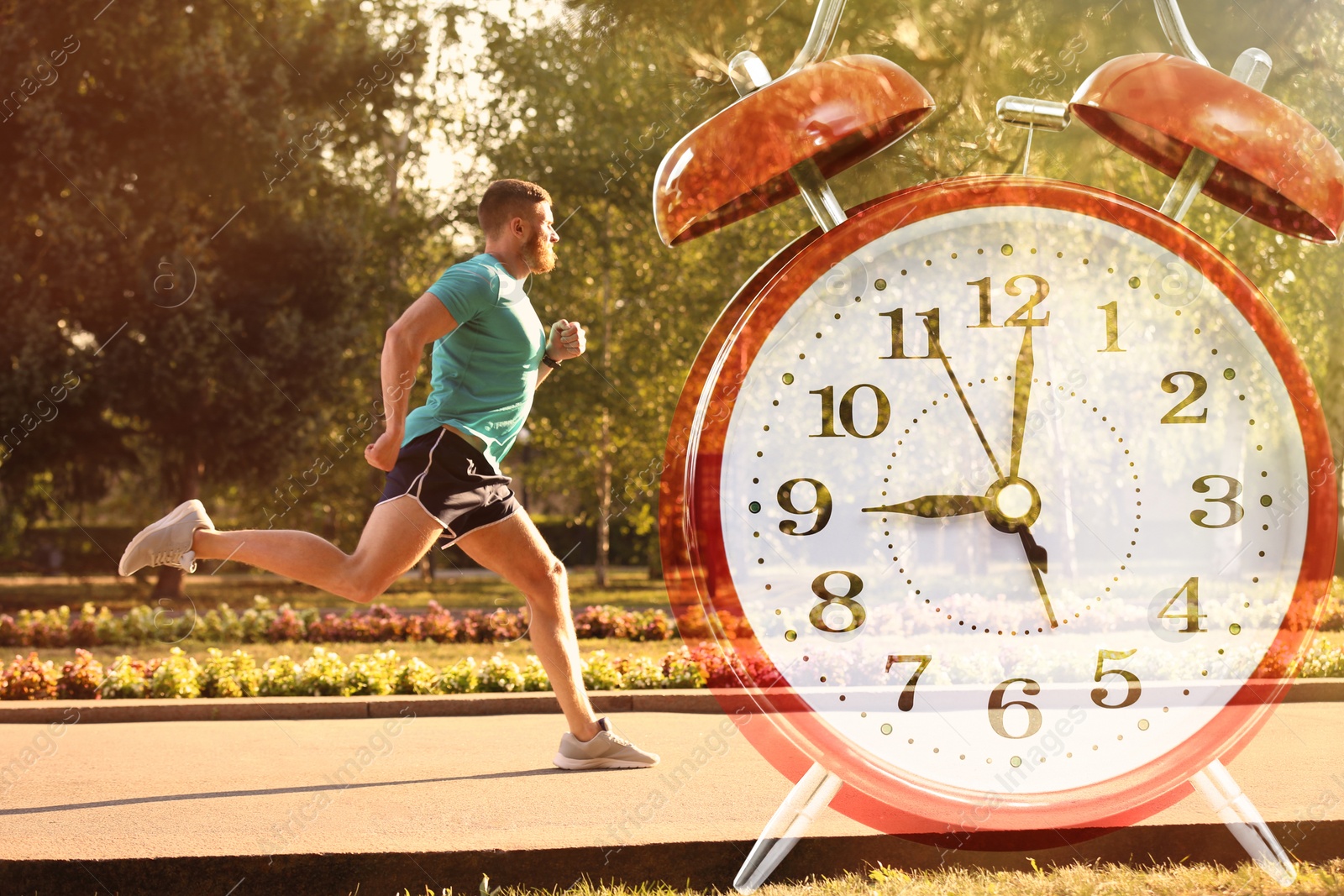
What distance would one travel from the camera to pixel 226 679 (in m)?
7.02

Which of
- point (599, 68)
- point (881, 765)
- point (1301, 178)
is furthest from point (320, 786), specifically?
point (599, 68)

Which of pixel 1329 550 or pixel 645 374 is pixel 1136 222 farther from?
pixel 645 374

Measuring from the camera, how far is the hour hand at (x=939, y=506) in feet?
9.59

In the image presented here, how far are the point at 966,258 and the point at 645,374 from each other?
17.0m

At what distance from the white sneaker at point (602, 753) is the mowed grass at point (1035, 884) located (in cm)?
134

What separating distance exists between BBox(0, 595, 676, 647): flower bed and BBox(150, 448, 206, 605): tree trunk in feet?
22.5

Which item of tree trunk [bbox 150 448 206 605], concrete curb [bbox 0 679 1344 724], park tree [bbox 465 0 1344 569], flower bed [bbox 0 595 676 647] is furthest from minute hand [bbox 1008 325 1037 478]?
tree trunk [bbox 150 448 206 605]

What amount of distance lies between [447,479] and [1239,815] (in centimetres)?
240

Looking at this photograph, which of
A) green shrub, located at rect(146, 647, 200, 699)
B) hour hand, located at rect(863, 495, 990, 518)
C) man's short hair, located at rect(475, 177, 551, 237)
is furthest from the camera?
green shrub, located at rect(146, 647, 200, 699)

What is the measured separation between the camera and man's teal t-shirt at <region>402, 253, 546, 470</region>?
4078 millimetres

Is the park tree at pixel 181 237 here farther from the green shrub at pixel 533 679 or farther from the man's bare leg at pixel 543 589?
the man's bare leg at pixel 543 589

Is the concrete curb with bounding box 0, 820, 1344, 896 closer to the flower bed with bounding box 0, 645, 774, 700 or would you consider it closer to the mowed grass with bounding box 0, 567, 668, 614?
the flower bed with bounding box 0, 645, 774, 700

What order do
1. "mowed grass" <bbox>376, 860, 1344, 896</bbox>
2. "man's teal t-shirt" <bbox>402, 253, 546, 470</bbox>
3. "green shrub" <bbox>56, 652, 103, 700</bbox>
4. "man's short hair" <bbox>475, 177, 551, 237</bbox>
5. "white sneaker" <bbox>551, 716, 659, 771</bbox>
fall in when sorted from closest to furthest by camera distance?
"mowed grass" <bbox>376, 860, 1344, 896</bbox> → "man's teal t-shirt" <bbox>402, 253, 546, 470</bbox> → "man's short hair" <bbox>475, 177, 551, 237</bbox> → "white sneaker" <bbox>551, 716, 659, 771</bbox> → "green shrub" <bbox>56, 652, 103, 700</bbox>

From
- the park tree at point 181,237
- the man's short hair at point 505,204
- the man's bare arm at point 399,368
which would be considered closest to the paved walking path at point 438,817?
the man's bare arm at point 399,368
